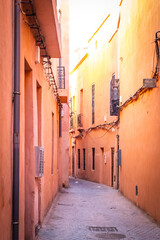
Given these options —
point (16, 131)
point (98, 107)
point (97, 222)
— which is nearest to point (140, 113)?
point (97, 222)

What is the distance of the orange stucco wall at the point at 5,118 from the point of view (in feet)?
14.5

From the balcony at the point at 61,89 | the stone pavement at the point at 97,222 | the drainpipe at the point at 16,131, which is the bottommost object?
the stone pavement at the point at 97,222

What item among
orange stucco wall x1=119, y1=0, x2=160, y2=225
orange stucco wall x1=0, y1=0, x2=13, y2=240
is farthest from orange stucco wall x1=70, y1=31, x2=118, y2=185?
orange stucco wall x1=0, y1=0, x2=13, y2=240

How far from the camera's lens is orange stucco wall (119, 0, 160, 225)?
404 inches

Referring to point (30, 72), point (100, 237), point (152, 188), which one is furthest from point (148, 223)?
point (30, 72)

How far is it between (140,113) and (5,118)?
8.23 metres

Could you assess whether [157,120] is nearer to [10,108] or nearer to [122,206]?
[122,206]

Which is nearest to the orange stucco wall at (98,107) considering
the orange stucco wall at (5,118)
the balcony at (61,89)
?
the balcony at (61,89)

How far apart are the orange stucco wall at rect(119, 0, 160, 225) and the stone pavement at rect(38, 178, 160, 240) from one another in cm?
46

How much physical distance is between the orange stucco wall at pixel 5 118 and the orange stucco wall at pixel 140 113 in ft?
18.3

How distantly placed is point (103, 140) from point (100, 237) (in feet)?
48.8

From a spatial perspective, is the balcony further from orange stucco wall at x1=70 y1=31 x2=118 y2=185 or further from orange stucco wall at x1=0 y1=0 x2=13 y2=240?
orange stucco wall at x1=0 y1=0 x2=13 y2=240

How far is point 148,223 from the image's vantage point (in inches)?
384

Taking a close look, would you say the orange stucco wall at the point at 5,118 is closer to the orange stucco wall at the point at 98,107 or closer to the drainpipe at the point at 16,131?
the drainpipe at the point at 16,131
